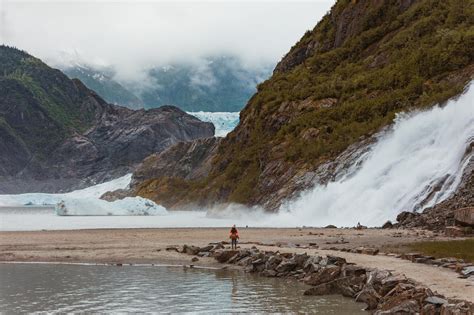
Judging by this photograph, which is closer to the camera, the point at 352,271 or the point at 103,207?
the point at 352,271

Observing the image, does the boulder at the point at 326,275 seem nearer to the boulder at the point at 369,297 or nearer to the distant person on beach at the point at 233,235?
the boulder at the point at 369,297

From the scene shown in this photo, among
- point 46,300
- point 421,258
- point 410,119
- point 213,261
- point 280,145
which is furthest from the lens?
point 280,145

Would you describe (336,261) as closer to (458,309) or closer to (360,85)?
(458,309)

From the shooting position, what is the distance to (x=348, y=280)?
1875cm

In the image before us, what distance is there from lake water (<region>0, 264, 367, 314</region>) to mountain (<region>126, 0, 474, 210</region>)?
3417 centimetres

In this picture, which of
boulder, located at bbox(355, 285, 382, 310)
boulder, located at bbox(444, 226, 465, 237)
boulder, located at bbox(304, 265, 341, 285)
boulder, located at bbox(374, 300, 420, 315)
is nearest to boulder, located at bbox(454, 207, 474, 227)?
boulder, located at bbox(444, 226, 465, 237)

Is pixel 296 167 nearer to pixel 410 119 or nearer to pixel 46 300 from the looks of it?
pixel 410 119

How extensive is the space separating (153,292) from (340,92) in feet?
181

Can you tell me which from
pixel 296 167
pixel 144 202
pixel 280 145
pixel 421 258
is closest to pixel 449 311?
pixel 421 258

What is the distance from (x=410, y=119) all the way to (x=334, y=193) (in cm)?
963

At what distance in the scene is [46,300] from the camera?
60.4ft

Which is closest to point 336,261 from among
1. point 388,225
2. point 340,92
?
point 388,225

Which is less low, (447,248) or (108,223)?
(108,223)

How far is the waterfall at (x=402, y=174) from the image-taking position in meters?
41.3
